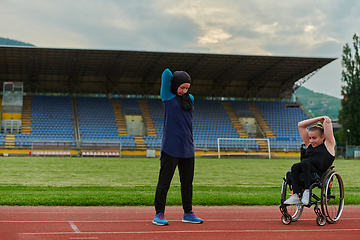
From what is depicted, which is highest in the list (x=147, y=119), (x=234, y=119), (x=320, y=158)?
(x=234, y=119)

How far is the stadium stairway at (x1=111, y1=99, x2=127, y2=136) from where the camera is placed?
41.7m

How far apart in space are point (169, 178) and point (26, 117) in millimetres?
38326

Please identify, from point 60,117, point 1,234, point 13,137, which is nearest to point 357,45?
point 60,117

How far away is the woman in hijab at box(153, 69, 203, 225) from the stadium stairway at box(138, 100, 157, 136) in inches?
1407

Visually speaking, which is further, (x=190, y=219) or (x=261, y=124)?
(x=261, y=124)

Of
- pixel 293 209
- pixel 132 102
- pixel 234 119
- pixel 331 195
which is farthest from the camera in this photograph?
pixel 132 102

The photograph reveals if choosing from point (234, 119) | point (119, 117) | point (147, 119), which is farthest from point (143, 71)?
point (234, 119)

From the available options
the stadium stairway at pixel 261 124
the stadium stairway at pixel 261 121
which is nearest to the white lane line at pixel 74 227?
the stadium stairway at pixel 261 124

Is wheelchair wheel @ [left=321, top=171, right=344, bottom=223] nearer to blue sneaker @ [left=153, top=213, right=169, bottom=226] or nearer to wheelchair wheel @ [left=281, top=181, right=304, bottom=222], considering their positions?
wheelchair wheel @ [left=281, top=181, right=304, bottom=222]

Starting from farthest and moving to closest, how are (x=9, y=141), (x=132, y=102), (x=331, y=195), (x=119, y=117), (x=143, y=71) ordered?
1. (x=132, y=102)
2. (x=143, y=71)
3. (x=119, y=117)
4. (x=9, y=141)
5. (x=331, y=195)

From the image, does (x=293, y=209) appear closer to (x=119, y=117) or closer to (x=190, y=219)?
(x=190, y=219)

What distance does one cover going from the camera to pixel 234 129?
145ft

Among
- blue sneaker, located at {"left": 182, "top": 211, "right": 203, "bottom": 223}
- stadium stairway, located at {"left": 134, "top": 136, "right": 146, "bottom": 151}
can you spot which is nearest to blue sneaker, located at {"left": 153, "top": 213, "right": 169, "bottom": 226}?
blue sneaker, located at {"left": 182, "top": 211, "right": 203, "bottom": 223}

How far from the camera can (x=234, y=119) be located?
151 ft
